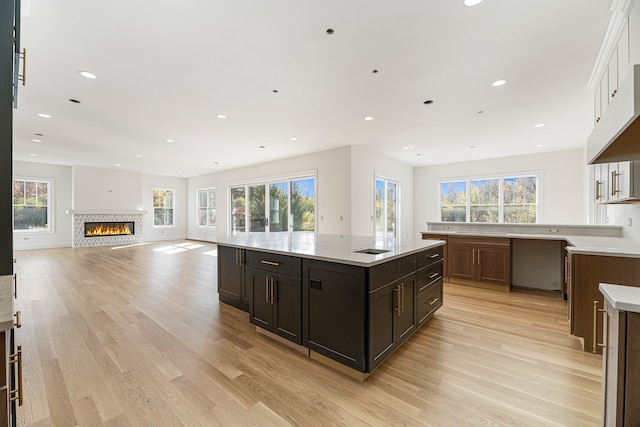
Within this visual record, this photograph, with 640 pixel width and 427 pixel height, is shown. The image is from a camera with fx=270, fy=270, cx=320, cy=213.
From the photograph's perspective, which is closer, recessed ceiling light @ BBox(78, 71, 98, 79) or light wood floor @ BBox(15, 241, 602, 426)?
light wood floor @ BBox(15, 241, 602, 426)

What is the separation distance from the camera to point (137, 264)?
245 inches

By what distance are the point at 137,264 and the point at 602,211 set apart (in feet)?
31.2

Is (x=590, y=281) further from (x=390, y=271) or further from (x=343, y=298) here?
(x=343, y=298)

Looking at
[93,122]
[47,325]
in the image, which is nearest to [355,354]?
[47,325]

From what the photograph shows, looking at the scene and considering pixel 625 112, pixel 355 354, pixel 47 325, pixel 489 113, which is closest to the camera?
pixel 625 112

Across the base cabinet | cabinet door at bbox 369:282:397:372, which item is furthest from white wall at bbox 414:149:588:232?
the base cabinet

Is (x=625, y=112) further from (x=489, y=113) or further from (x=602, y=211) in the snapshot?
(x=602, y=211)

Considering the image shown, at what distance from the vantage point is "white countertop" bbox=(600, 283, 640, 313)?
96cm

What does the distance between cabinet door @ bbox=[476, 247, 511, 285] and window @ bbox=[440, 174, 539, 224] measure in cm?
385

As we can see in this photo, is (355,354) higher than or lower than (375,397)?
higher

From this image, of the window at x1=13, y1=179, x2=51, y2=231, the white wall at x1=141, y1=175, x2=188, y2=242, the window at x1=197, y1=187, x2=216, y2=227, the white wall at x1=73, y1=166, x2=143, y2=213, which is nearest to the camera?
the window at x1=13, y1=179, x2=51, y2=231

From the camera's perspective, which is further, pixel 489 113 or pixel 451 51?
pixel 489 113

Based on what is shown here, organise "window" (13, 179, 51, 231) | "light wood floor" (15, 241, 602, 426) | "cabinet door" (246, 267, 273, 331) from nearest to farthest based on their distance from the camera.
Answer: "light wood floor" (15, 241, 602, 426), "cabinet door" (246, 267, 273, 331), "window" (13, 179, 51, 231)

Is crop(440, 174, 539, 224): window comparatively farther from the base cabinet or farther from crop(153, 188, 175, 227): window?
crop(153, 188, 175, 227): window
